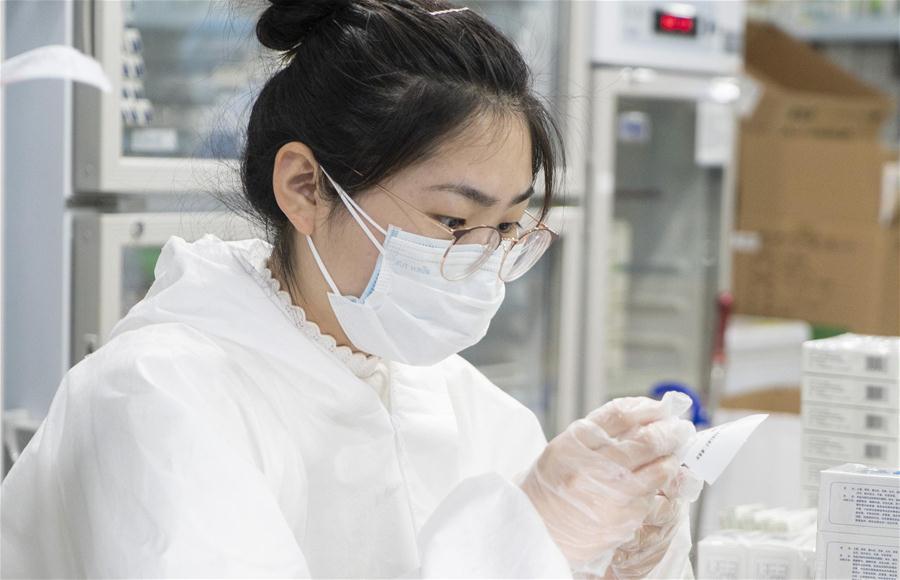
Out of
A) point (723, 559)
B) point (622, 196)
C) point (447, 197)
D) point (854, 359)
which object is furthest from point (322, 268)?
point (622, 196)

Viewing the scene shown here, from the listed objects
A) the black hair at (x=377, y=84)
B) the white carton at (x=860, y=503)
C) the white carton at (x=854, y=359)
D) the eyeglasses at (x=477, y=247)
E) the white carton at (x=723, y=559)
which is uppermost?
the black hair at (x=377, y=84)

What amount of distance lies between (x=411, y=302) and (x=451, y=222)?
0.34ft

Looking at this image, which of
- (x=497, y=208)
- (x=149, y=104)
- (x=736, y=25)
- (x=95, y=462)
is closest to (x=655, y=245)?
(x=736, y=25)

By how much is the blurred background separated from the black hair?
11 cm

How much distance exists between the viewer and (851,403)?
146 cm

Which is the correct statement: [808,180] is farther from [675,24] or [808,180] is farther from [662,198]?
[675,24]

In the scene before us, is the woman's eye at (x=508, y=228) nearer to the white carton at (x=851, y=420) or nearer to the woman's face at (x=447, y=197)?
the woman's face at (x=447, y=197)

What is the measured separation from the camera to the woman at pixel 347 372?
42.6 inches

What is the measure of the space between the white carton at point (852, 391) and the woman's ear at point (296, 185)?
70 centimetres


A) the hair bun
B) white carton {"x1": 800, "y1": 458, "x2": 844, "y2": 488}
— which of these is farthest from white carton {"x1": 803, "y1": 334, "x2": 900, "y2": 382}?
the hair bun

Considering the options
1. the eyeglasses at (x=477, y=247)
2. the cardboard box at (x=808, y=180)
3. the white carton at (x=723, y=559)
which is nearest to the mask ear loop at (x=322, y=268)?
the eyeglasses at (x=477, y=247)

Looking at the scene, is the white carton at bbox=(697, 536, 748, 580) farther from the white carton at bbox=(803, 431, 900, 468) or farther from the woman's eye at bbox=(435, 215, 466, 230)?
the woman's eye at bbox=(435, 215, 466, 230)

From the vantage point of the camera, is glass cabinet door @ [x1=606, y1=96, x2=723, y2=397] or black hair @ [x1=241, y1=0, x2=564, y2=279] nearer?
black hair @ [x1=241, y1=0, x2=564, y2=279]

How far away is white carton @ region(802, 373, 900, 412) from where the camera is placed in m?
1.44
